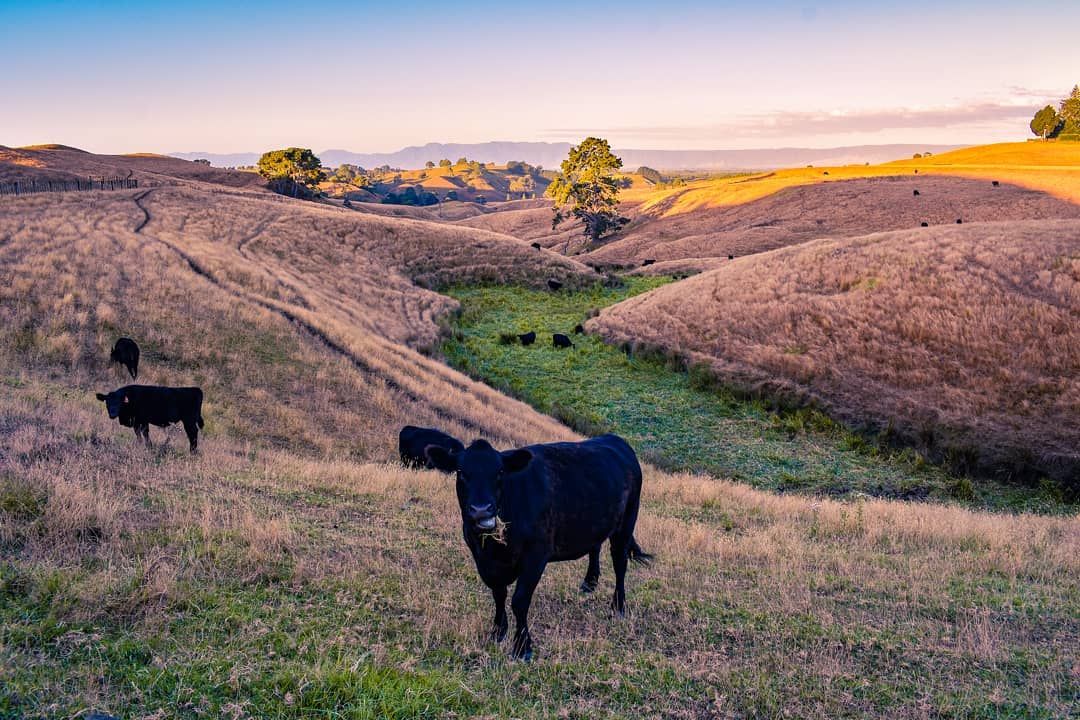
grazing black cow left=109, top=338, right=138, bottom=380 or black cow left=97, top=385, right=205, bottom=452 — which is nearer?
black cow left=97, top=385, right=205, bottom=452

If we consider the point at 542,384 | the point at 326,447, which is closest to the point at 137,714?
the point at 326,447

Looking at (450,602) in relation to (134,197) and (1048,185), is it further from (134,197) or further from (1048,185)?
(1048,185)

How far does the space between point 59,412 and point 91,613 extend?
10453 millimetres

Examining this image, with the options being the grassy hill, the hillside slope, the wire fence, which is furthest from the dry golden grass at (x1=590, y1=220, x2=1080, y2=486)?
the wire fence

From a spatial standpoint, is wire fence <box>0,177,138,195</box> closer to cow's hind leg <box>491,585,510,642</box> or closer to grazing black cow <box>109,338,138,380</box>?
grazing black cow <box>109,338,138,380</box>

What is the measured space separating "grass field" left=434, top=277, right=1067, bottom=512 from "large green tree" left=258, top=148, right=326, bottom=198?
84.7 metres

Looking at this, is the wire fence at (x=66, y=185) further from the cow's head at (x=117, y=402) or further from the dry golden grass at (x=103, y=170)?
the cow's head at (x=117, y=402)

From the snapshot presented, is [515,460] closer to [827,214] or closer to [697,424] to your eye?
[697,424]

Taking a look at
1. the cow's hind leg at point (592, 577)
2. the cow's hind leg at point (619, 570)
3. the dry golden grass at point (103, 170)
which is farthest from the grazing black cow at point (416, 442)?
the dry golden grass at point (103, 170)

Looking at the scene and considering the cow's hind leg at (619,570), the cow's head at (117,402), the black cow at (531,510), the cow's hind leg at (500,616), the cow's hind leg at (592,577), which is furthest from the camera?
the cow's head at (117,402)

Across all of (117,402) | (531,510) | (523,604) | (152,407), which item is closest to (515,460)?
(531,510)

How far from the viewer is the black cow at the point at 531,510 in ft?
21.9

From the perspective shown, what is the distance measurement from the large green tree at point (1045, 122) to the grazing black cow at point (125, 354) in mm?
159988

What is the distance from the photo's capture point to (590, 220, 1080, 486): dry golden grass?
946 inches
